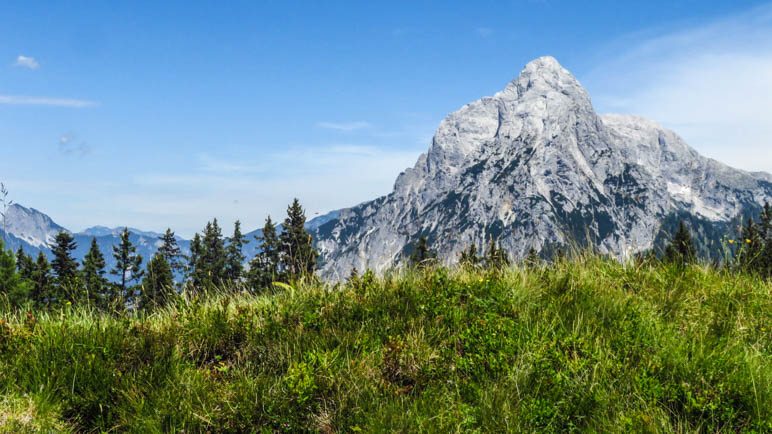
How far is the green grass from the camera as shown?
162 inches

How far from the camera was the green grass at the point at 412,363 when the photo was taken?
411 centimetres

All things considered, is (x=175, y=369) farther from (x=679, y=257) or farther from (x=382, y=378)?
(x=679, y=257)

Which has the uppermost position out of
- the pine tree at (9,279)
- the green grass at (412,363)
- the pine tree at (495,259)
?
the pine tree at (495,259)

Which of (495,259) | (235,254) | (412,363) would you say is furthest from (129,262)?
(412,363)

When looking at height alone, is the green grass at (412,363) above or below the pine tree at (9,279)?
above

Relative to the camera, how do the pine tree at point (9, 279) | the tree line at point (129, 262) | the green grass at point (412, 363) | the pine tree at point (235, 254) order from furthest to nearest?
the pine tree at point (235, 254)
the pine tree at point (9, 279)
the tree line at point (129, 262)
the green grass at point (412, 363)

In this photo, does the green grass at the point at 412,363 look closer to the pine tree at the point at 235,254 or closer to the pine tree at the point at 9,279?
the pine tree at the point at 9,279

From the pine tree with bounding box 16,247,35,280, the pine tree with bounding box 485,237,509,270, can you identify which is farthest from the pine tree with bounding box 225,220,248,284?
the pine tree with bounding box 485,237,509,270

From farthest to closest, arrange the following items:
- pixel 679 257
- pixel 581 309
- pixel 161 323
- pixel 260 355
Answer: pixel 679 257 → pixel 161 323 → pixel 581 309 → pixel 260 355

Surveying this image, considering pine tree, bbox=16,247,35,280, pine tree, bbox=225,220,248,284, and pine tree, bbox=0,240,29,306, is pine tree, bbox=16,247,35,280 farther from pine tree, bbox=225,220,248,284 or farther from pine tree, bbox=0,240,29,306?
pine tree, bbox=225,220,248,284

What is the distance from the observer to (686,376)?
4.40 metres

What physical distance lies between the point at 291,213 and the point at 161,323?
42.6 meters

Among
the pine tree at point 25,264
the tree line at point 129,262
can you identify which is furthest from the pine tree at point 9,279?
the pine tree at point 25,264

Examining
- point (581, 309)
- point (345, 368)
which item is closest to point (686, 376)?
point (581, 309)
